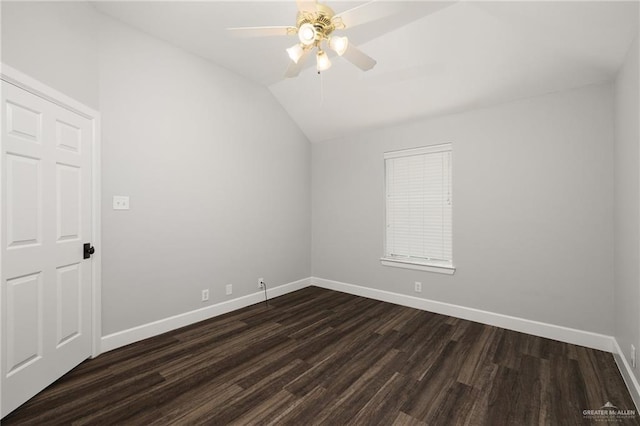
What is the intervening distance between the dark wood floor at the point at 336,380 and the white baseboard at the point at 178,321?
9 centimetres

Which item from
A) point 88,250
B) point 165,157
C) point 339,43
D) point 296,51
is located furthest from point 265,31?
point 88,250

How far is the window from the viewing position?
3510 mm

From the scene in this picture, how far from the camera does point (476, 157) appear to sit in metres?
3.21

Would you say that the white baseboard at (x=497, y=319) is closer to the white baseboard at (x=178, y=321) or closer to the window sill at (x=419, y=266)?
the window sill at (x=419, y=266)

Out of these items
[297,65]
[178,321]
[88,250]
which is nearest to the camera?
[297,65]

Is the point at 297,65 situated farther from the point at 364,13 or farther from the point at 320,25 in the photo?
the point at 364,13

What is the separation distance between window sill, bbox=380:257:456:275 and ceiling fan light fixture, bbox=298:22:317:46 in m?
2.89

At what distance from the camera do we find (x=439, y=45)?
105 inches

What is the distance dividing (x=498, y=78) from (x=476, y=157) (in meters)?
0.83

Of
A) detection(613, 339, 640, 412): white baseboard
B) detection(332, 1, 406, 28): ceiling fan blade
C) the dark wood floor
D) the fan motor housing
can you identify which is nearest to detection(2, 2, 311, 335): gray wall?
the dark wood floor

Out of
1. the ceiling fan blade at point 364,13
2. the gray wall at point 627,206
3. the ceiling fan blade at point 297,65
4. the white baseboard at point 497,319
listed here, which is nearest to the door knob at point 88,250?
the ceiling fan blade at point 297,65

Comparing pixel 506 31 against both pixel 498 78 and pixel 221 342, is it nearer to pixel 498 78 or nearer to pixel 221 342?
pixel 498 78

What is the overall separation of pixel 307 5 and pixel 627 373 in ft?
11.2

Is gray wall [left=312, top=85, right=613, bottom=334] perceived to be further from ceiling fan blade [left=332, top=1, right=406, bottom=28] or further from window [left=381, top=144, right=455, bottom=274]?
ceiling fan blade [left=332, top=1, right=406, bottom=28]
